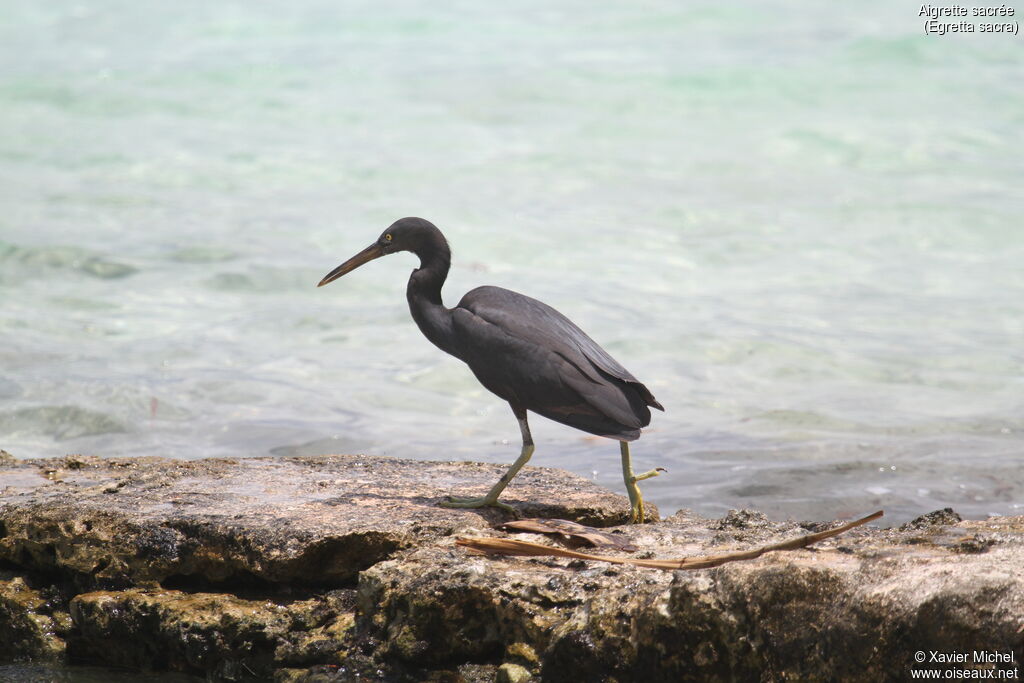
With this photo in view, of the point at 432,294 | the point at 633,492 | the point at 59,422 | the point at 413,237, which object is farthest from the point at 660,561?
the point at 59,422

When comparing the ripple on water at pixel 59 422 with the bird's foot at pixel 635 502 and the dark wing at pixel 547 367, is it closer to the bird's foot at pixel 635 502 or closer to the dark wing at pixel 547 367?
the dark wing at pixel 547 367

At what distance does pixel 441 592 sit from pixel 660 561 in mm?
633

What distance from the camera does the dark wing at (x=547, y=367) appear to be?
14.2 ft

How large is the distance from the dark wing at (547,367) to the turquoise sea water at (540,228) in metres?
2.16

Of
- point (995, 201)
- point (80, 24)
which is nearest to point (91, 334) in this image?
point (995, 201)

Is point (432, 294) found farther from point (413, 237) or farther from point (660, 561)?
point (660, 561)

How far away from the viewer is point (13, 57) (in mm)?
18875

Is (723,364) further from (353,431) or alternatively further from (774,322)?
(353,431)

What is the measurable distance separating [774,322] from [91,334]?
5.41 metres

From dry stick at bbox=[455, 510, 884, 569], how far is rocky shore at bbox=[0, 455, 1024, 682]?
30mm

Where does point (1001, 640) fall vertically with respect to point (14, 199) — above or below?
below

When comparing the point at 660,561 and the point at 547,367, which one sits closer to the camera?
the point at 660,561

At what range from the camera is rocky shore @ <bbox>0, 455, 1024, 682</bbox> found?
3.12m

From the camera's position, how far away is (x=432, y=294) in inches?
190
